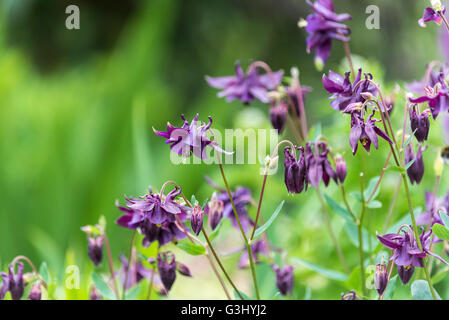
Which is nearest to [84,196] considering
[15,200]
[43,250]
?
[15,200]

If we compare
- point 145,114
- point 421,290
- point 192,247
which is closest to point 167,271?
point 192,247

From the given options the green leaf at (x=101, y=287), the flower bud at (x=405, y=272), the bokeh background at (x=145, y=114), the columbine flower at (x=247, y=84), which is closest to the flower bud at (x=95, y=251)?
the green leaf at (x=101, y=287)

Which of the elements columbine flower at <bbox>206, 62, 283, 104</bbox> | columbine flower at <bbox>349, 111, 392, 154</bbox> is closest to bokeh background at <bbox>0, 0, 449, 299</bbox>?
columbine flower at <bbox>206, 62, 283, 104</bbox>

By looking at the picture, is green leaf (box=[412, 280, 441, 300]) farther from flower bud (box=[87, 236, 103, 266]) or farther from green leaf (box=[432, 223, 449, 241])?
flower bud (box=[87, 236, 103, 266])

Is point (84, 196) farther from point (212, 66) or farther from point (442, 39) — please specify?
point (212, 66)

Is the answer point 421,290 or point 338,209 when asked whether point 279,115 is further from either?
point 421,290

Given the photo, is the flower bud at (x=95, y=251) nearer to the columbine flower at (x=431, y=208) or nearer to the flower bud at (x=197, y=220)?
the flower bud at (x=197, y=220)
